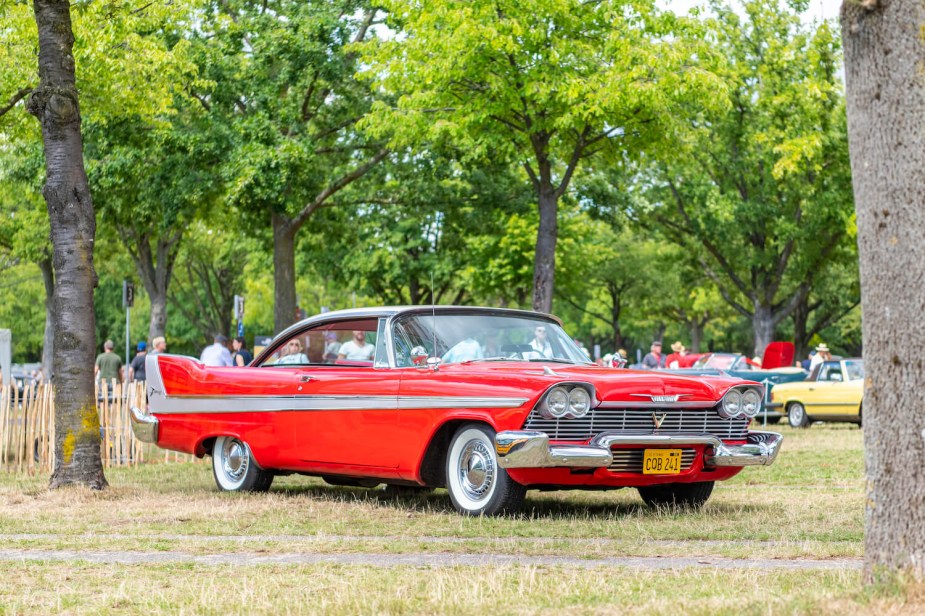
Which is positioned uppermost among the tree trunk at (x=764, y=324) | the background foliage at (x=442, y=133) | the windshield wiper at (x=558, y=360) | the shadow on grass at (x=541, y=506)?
the background foliage at (x=442, y=133)

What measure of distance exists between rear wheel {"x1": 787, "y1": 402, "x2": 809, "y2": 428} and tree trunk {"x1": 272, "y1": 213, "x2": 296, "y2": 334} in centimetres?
1068

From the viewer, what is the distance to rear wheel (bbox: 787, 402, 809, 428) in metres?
27.8

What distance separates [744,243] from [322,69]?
19.7 meters

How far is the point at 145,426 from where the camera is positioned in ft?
42.7


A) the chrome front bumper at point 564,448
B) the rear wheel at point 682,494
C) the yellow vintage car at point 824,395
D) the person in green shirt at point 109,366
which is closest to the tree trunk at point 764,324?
the yellow vintage car at point 824,395

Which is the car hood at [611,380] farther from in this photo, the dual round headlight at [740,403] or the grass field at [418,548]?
the grass field at [418,548]

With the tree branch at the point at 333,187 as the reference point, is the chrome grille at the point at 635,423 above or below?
below

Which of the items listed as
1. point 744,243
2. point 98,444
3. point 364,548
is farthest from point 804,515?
point 744,243

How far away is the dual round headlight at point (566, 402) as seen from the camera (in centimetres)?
929

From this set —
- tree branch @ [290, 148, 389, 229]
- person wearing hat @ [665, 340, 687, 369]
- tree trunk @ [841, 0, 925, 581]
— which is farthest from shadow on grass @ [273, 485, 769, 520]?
person wearing hat @ [665, 340, 687, 369]

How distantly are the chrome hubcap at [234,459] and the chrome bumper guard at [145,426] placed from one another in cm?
92

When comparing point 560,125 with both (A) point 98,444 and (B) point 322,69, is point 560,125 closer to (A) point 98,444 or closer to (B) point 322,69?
(B) point 322,69

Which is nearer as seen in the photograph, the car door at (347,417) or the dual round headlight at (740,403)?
the dual round headlight at (740,403)

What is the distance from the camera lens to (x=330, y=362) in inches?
450
